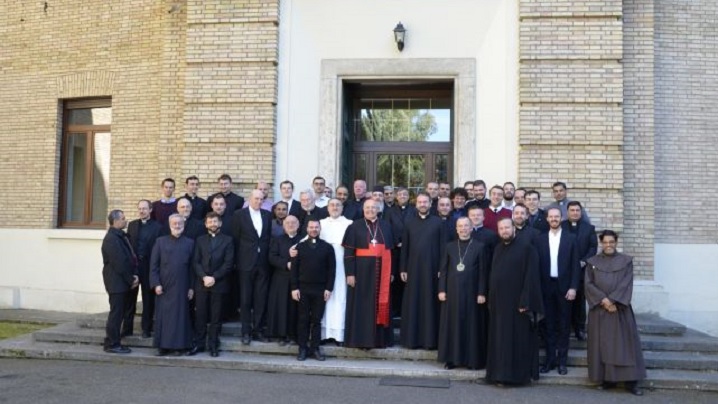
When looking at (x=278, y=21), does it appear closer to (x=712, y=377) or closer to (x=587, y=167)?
(x=587, y=167)

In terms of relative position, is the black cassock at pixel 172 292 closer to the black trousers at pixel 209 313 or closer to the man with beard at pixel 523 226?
the black trousers at pixel 209 313

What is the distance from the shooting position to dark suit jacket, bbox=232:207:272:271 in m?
7.64

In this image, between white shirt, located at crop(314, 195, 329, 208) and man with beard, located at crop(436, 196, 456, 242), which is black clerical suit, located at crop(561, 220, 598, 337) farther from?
white shirt, located at crop(314, 195, 329, 208)

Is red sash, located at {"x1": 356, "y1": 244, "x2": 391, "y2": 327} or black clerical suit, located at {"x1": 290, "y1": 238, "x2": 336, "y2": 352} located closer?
black clerical suit, located at {"x1": 290, "y1": 238, "x2": 336, "y2": 352}

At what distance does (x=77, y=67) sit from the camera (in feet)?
36.8

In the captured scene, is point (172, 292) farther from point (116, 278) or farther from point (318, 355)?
point (318, 355)

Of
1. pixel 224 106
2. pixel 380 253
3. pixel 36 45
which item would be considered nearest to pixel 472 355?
pixel 380 253

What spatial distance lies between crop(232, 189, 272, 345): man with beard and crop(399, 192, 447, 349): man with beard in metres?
1.67

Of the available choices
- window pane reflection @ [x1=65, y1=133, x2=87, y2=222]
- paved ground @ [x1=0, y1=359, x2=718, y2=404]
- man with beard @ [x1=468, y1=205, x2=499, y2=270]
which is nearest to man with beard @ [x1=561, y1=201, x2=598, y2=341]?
man with beard @ [x1=468, y1=205, x2=499, y2=270]

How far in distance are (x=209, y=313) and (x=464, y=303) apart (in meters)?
2.98

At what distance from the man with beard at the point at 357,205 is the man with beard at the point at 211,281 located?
1.60 metres

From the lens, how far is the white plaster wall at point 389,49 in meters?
9.41

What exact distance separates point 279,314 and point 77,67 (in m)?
6.62

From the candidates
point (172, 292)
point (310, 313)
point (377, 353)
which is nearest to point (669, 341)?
point (377, 353)
